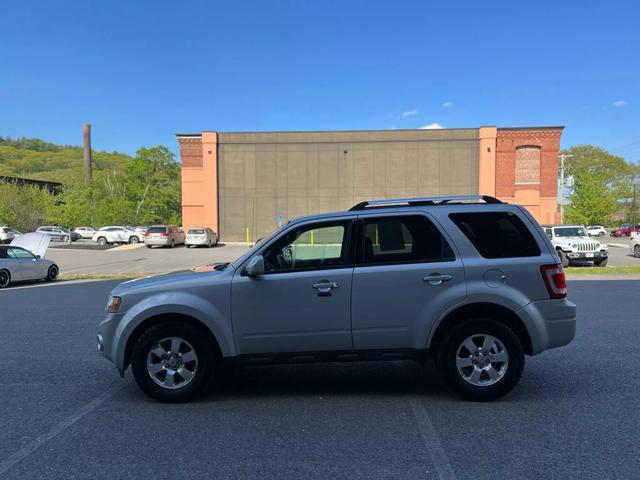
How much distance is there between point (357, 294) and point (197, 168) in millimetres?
37796

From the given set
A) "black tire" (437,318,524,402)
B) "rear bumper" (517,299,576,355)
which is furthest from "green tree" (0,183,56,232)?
"rear bumper" (517,299,576,355)

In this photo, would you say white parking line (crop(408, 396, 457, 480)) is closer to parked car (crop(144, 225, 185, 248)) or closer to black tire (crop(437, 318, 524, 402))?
black tire (crop(437, 318, 524, 402))

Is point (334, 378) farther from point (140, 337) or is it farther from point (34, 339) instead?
point (34, 339)

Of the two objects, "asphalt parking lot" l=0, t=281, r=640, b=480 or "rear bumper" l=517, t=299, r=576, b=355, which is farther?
"rear bumper" l=517, t=299, r=576, b=355

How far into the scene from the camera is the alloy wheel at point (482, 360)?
171 inches

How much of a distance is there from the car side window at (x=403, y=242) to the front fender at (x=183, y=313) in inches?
56.9

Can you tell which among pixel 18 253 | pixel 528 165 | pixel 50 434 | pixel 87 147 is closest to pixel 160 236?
pixel 18 253

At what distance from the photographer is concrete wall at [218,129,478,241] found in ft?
125

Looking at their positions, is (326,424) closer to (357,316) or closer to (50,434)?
(357,316)

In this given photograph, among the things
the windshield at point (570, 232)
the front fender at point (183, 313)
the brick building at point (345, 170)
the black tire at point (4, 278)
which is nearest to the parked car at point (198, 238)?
the brick building at point (345, 170)

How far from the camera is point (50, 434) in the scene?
3783mm

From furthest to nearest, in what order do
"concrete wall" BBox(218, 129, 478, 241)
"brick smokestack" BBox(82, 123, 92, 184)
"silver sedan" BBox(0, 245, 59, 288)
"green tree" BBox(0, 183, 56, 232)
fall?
1. "brick smokestack" BBox(82, 123, 92, 184)
2. "green tree" BBox(0, 183, 56, 232)
3. "concrete wall" BBox(218, 129, 478, 241)
4. "silver sedan" BBox(0, 245, 59, 288)

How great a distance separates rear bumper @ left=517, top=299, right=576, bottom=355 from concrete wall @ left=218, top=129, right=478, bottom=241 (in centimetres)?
3440

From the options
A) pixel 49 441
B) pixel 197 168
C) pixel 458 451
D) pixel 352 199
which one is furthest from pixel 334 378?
pixel 197 168
